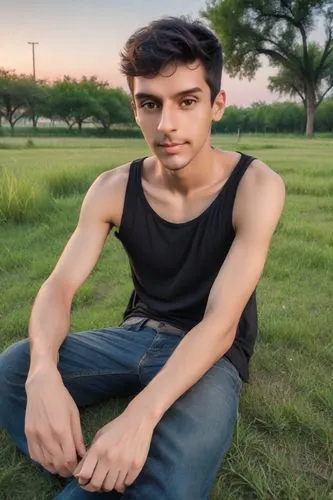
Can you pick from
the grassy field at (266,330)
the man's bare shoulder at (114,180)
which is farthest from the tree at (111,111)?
the man's bare shoulder at (114,180)

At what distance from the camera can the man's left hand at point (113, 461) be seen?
1.44 m

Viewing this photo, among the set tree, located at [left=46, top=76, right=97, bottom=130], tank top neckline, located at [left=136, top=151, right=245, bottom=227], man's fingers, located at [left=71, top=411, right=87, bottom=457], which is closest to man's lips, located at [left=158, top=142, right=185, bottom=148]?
tank top neckline, located at [left=136, top=151, right=245, bottom=227]

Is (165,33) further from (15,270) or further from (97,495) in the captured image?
(15,270)

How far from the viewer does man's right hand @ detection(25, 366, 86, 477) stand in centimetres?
160

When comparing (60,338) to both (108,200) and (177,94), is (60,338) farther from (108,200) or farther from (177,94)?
(177,94)

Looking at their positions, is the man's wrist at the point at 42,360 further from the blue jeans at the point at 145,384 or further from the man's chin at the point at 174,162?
the man's chin at the point at 174,162

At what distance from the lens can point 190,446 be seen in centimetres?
156

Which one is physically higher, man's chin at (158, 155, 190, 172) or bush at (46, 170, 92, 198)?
man's chin at (158, 155, 190, 172)

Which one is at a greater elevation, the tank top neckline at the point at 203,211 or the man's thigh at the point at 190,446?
the tank top neckline at the point at 203,211

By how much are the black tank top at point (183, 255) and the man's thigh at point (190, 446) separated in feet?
1.13

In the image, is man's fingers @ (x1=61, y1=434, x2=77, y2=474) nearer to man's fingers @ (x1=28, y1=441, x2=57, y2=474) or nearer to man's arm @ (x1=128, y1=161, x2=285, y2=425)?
man's fingers @ (x1=28, y1=441, x2=57, y2=474)

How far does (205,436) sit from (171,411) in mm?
132

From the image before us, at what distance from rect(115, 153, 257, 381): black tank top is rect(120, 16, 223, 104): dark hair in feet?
1.32

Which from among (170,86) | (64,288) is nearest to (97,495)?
(64,288)
